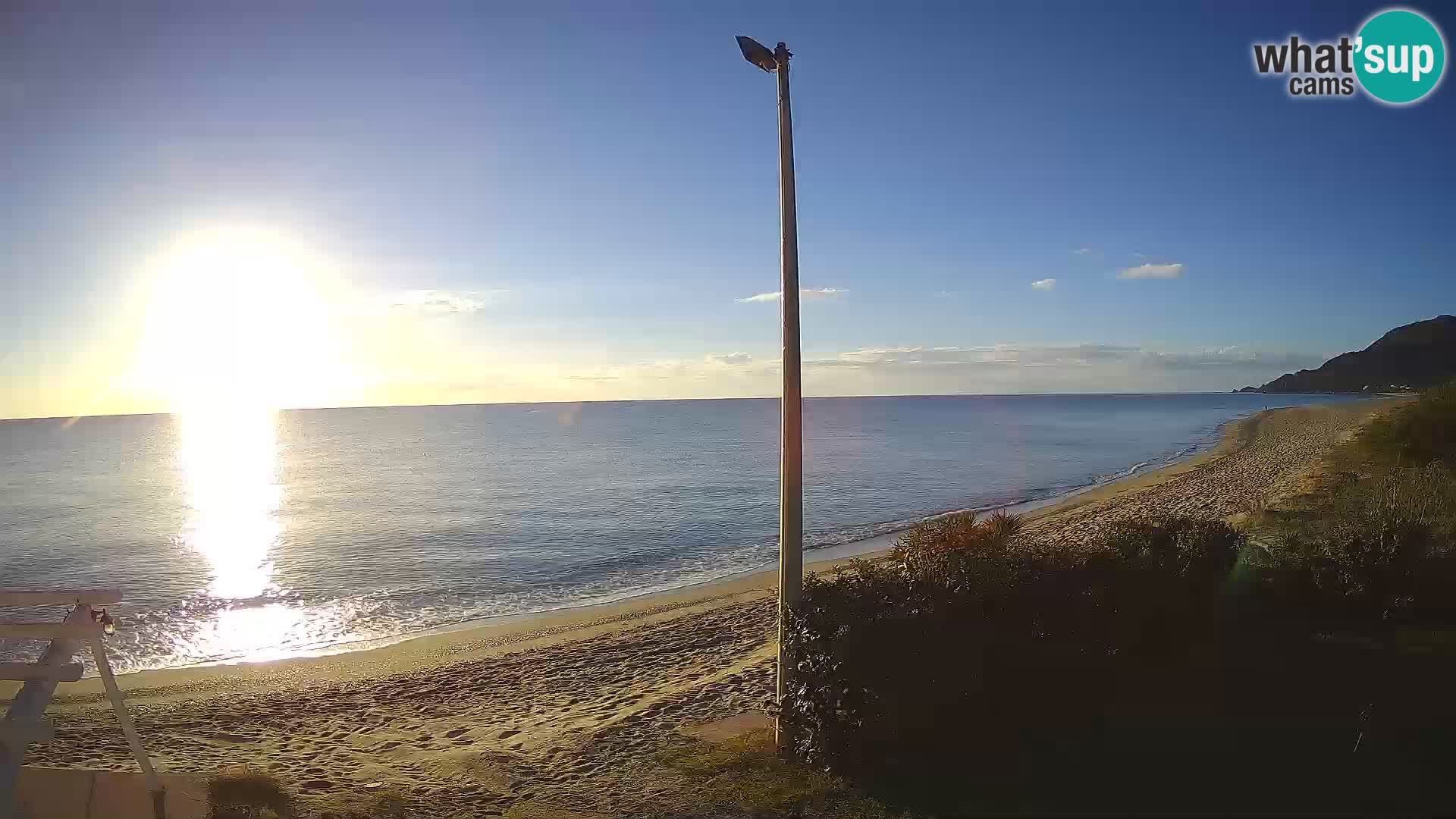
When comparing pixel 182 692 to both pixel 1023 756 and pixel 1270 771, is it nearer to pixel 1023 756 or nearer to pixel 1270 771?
pixel 1023 756

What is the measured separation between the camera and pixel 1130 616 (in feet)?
24.3

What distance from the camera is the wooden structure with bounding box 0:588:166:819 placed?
13.0 ft

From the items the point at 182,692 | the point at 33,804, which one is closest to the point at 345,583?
the point at 182,692

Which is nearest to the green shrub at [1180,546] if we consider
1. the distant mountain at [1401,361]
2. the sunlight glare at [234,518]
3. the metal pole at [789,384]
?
the metal pole at [789,384]

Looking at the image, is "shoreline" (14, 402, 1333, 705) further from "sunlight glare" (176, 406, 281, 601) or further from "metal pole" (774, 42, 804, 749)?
"metal pole" (774, 42, 804, 749)

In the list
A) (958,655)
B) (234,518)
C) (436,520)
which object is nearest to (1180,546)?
(958,655)

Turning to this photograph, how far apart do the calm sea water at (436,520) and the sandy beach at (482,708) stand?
8.54 ft

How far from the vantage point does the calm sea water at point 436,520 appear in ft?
67.4

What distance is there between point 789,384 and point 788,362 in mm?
195

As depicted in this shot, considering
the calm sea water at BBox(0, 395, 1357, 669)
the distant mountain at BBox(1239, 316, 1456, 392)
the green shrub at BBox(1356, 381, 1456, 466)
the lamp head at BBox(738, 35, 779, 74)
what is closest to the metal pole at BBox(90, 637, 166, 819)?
the lamp head at BBox(738, 35, 779, 74)

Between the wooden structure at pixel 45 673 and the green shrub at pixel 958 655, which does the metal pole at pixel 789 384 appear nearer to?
the green shrub at pixel 958 655

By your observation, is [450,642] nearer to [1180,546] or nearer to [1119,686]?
[1119,686]

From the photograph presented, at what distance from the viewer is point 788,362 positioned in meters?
7.41

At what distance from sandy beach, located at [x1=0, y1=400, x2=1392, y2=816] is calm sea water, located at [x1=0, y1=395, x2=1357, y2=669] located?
2.60m
